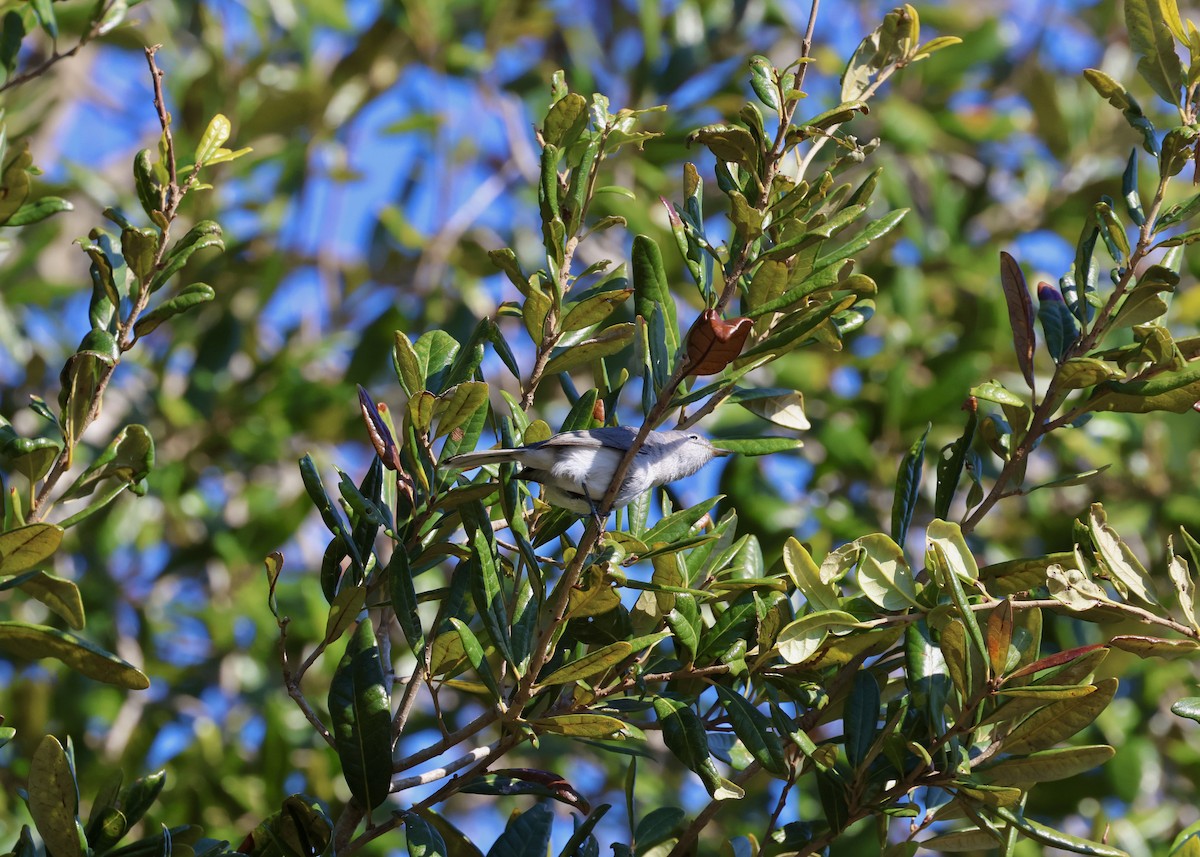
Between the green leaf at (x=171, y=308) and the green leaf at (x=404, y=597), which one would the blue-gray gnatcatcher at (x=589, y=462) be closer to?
the green leaf at (x=404, y=597)

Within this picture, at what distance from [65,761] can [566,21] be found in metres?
4.67

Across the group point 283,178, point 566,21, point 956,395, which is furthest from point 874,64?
point 566,21

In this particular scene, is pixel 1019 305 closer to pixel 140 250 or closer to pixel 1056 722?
pixel 1056 722

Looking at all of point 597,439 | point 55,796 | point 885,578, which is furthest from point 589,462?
point 55,796

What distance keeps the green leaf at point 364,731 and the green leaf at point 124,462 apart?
18.2 inches

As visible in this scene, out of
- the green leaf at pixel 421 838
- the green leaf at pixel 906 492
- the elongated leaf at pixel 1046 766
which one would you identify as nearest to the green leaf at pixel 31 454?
the green leaf at pixel 421 838

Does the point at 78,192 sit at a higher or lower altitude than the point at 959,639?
higher

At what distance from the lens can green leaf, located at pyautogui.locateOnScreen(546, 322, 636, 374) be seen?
1.97 meters

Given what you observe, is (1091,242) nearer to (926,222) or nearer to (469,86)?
(926,222)

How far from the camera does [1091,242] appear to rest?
6.42 feet

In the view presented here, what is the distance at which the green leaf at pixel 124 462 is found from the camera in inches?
72.7

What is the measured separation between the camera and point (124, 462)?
1.88 metres

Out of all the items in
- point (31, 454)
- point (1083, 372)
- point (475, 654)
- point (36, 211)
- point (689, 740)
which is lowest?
point (689, 740)

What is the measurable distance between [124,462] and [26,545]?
0.22 m
